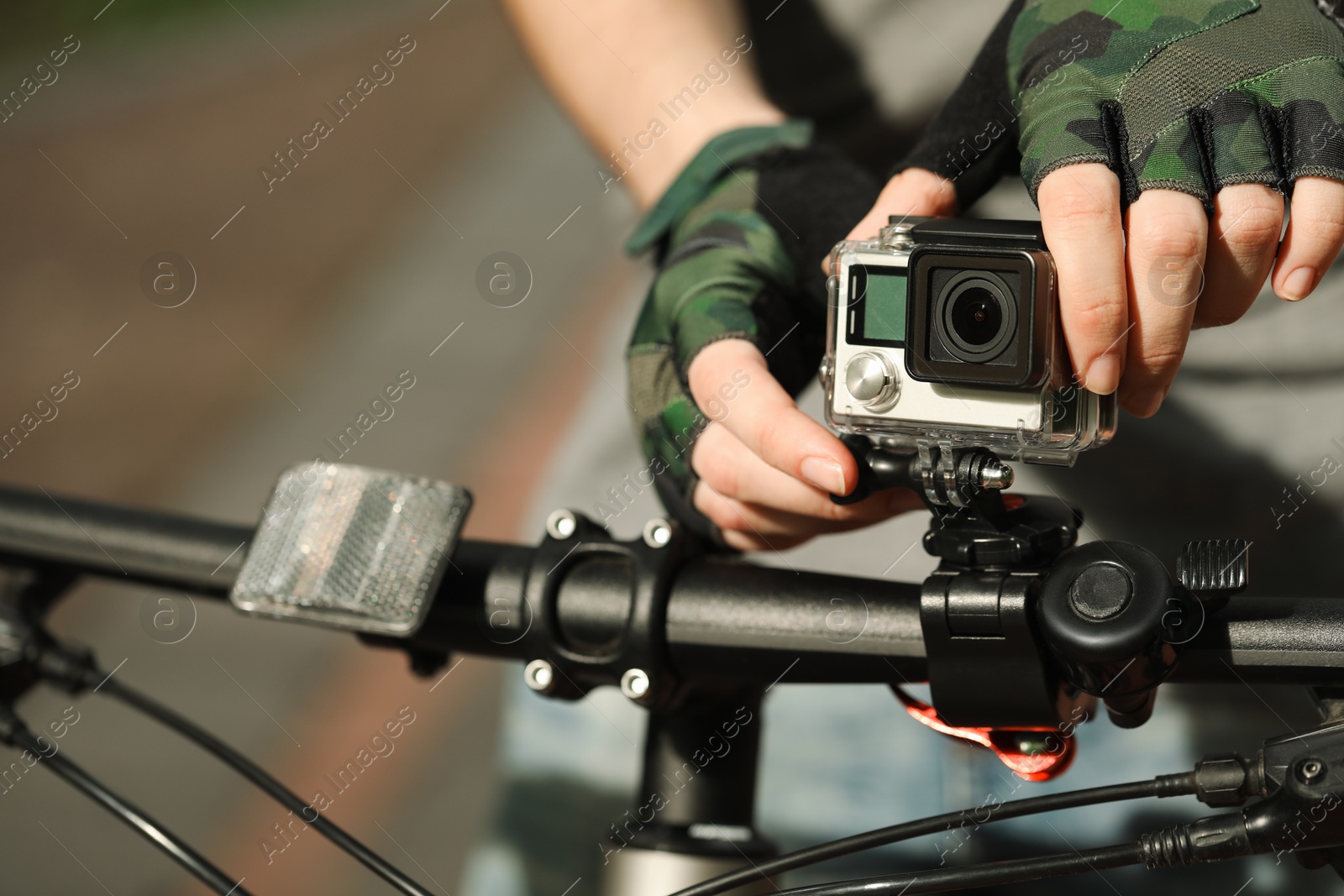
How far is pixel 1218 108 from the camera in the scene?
1.16 ft

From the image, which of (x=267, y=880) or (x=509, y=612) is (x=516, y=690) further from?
(x=267, y=880)

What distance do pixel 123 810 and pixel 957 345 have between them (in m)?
0.43

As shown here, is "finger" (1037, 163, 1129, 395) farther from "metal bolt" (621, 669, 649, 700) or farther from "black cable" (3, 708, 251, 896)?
"black cable" (3, 708, 251, 896)

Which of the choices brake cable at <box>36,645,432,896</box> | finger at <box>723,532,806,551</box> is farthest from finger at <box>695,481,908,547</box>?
brake cable at <box>36,645,432,896</box>

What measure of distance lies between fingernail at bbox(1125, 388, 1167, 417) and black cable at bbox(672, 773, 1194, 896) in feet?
0.42

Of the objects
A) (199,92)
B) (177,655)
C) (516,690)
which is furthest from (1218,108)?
(199,92)

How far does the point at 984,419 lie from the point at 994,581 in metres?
0.05

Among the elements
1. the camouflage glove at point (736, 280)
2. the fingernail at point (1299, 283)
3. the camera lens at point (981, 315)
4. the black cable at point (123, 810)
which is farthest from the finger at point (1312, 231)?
the black cable at point (123, 810)

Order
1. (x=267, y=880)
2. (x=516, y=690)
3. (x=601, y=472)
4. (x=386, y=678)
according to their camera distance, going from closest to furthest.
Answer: (x=516, y=690) < (x=601, y=472) < (x=267, y=880) < (x=386, y=678)

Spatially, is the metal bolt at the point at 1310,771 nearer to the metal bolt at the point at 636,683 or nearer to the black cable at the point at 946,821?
the black cable at the point at 946,821

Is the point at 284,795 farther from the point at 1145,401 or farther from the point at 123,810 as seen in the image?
the point at 1145,401

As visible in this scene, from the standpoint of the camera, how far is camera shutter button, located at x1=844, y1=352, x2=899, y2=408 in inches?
13.8

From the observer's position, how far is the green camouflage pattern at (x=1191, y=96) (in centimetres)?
34

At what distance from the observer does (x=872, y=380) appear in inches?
13.8
